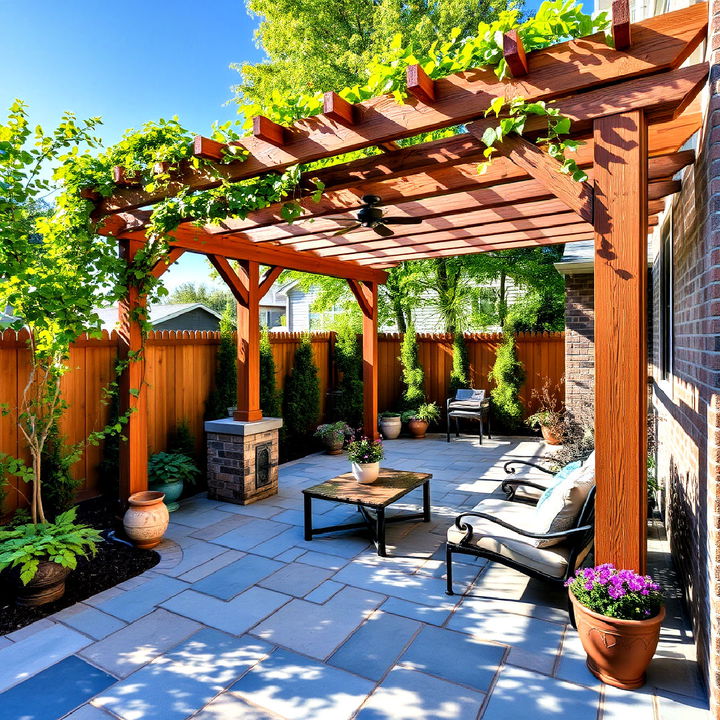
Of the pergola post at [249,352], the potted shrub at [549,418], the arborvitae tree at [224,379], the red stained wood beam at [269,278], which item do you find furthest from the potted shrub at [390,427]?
the red stained wood beam at [269,278]

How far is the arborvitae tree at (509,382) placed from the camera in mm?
9125

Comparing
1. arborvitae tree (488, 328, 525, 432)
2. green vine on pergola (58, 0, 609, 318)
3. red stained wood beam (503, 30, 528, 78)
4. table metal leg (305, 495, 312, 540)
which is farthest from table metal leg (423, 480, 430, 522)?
arborvitae tree (488, 328, 525, 432)

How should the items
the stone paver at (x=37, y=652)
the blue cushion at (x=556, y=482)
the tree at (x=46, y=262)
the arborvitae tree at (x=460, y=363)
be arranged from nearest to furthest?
the stone paver at (x=37, y=652) → the tree at (x=46, y=262) → the blue cushion at (x=556, y=482) → the arborvitae tree at (x=460, y=363)

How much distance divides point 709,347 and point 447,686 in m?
1.92

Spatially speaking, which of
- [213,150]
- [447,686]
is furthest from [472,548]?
[213,150]

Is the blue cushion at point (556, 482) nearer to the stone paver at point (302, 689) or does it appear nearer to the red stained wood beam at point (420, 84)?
the stone paver at point (302, 689)

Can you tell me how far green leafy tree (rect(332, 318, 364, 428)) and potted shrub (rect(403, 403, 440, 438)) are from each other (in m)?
0.98

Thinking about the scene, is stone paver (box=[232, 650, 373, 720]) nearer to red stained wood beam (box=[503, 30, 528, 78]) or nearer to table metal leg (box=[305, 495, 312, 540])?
table metal leg (box=[305, 495, 312, 540])

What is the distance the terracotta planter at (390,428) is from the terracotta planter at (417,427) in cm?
22

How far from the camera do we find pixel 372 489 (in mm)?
4387

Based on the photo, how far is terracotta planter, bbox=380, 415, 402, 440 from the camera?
30.1ft

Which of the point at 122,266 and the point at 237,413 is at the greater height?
the point at 122,266

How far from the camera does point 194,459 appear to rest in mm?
6020

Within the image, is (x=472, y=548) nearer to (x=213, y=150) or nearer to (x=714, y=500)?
(x=714, y=500)
